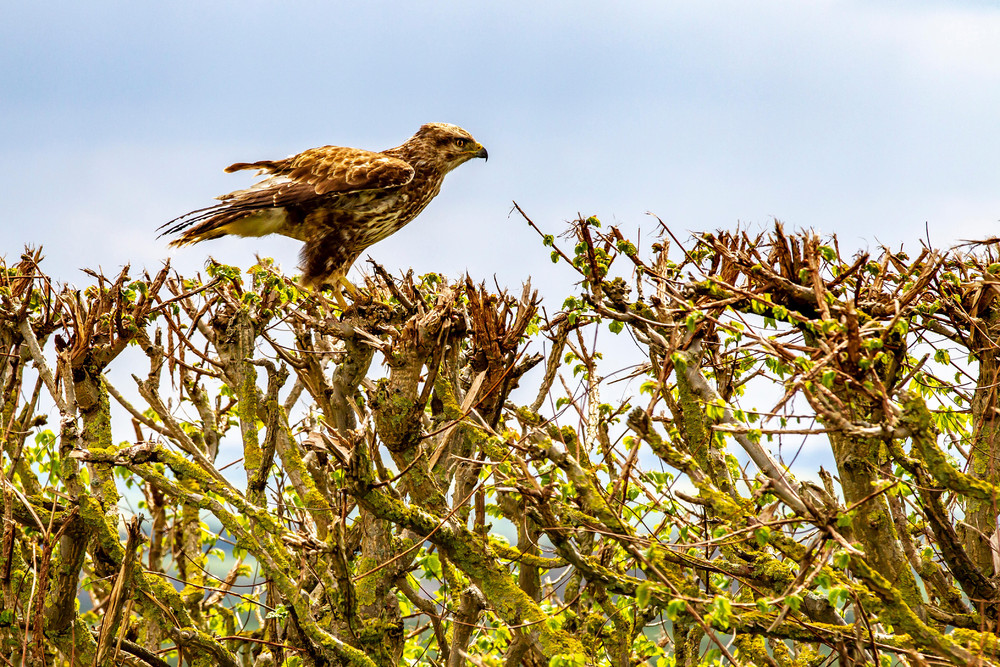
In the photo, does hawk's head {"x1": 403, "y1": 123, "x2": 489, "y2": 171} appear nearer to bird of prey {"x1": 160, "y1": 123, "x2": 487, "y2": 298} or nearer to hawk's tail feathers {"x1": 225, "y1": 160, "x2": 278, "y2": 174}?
bird of prey {"x1": 160, "y1": 123, "x2": 487, "y2": 298}

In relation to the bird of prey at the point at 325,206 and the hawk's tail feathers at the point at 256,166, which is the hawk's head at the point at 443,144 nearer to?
the bird of prey at the point at 325,206

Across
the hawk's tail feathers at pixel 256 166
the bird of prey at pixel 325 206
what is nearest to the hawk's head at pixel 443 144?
the bird of prey at pixel 325 206

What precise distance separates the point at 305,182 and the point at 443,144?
5.63 feet

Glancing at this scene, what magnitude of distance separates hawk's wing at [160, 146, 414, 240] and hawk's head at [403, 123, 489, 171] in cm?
46

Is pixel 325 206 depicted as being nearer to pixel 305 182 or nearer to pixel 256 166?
pixel 305 182

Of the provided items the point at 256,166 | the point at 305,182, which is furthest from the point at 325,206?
the point at 256,166

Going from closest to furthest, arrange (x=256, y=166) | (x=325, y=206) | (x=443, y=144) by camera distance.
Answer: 1. (x=325, y=206)
2. (x=256, y=166)
3. (x=443, y=144)

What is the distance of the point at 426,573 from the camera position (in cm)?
672

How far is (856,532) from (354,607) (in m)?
3.15

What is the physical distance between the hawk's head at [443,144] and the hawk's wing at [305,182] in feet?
1.50

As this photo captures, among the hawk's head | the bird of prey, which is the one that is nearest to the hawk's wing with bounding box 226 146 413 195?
the bird of prey

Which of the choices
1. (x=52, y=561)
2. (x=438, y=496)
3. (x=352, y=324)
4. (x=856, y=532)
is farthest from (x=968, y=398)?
(x=52, y=561)

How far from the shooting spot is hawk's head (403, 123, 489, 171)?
9.07 metres

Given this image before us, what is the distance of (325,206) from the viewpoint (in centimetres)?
803
